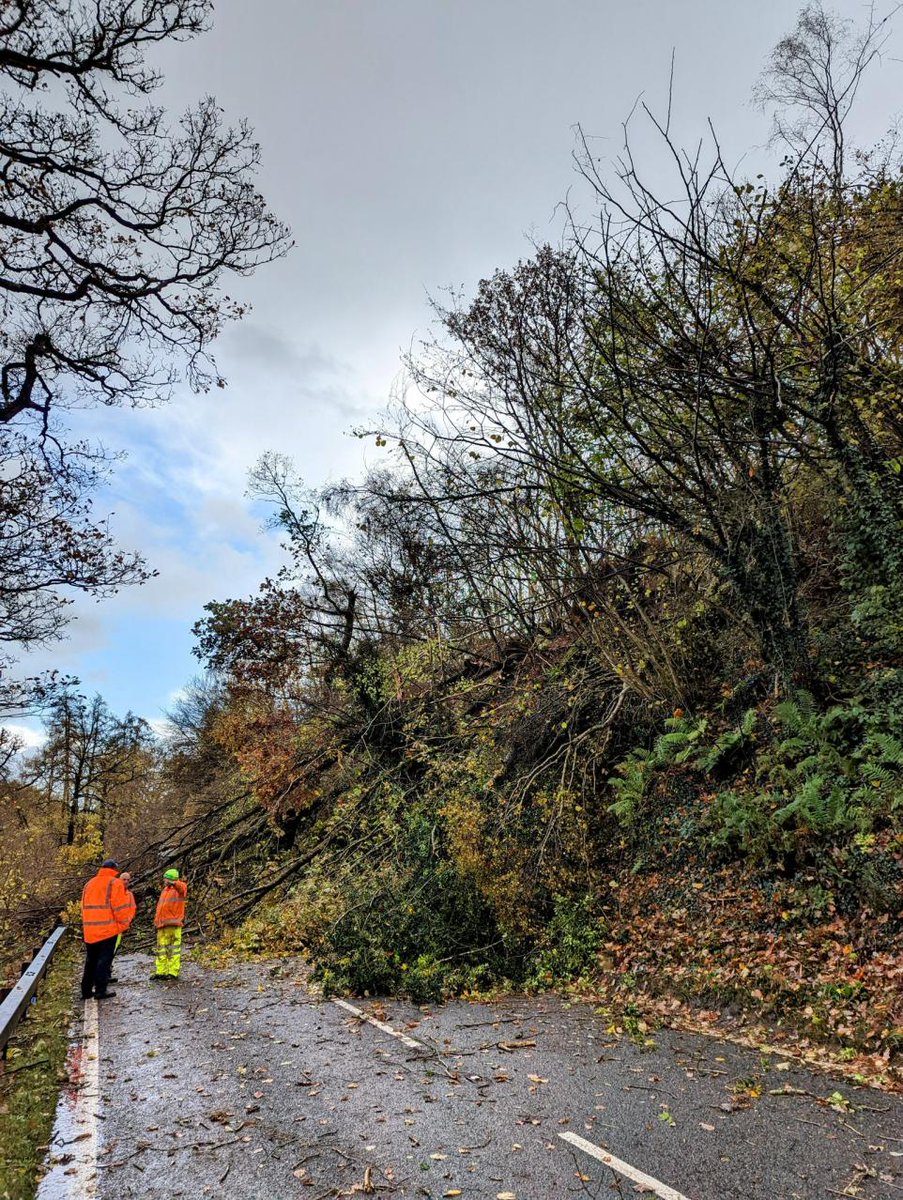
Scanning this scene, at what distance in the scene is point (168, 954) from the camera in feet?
40.6

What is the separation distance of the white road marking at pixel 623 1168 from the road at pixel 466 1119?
0.04 feet

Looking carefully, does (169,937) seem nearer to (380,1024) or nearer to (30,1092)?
(380,1024)

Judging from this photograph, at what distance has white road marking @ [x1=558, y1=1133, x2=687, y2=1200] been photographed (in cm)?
411

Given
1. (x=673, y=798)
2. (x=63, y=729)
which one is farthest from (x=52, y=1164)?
(x=63, y=729)

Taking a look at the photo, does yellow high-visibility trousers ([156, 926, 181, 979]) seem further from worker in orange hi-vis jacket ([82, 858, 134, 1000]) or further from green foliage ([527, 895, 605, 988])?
green foliage ([527, 895, 605, 988])

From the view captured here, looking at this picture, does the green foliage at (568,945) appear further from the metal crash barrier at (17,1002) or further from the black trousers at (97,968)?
the black trousers at (97,968)

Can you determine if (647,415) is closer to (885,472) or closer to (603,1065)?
(885,472)

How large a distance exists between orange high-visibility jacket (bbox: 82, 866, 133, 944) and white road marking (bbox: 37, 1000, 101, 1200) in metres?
3.60

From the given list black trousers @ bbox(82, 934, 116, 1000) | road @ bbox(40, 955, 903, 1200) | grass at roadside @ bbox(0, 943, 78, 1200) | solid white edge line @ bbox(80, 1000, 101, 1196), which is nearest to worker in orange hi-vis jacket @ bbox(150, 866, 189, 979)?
black trousers @ bbox(82, 934, 116, 1000)

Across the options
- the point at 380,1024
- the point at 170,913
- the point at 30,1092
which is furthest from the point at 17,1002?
the point at 170,913

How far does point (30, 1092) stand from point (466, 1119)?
390 centimetres

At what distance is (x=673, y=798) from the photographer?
11078 millimetres

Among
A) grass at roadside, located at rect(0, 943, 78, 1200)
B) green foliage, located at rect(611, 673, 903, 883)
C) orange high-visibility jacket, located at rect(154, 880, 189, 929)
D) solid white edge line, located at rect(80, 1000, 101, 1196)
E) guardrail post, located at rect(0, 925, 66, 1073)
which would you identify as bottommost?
solid white edge line, located at rect(80, 1000, 101, 1196)

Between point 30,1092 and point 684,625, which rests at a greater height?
→ point 684,625
